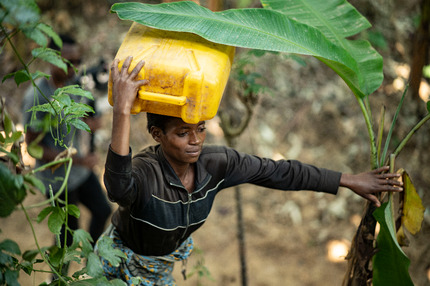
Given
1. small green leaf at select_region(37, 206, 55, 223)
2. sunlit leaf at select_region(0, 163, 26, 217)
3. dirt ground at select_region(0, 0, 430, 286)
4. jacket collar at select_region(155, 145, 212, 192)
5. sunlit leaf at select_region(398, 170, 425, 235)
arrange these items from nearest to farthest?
sunlit leaf at select_region(0, 163, 26, 217) → small green leaf at select_region(37, 206, 55, 223) → jacket collar at select_region(155, 145, 212, 192) → sunlit leaf at select_region(398, 170, 425, 235) → dirt ground at select_region(0, 0, 430, 286)

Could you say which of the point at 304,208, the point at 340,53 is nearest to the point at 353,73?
the point at 340,53

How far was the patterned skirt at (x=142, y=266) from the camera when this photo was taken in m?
2.21

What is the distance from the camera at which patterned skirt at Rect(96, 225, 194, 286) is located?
7.25 feet

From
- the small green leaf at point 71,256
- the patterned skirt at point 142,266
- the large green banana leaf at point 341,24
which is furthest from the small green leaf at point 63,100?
the large green banana leaf at point 341,24

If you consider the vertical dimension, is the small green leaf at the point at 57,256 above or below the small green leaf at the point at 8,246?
below

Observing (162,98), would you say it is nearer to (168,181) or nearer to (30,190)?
(168,181)

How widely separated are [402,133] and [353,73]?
2646 millimetres

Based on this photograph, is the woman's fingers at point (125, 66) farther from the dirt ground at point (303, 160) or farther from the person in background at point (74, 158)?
the dirt ground at point (303, 160)

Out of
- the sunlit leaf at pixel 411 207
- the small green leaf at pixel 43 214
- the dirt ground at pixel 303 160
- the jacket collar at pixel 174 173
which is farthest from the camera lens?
the dirt ground at pixel 303 160

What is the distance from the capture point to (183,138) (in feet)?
6.34

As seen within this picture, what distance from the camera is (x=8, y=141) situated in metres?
1.64

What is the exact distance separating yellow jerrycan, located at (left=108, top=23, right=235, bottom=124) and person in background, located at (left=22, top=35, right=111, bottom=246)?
1400 mm

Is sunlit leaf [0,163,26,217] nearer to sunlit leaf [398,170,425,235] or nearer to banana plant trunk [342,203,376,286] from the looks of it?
banana plant trunk [342,203,376,286]

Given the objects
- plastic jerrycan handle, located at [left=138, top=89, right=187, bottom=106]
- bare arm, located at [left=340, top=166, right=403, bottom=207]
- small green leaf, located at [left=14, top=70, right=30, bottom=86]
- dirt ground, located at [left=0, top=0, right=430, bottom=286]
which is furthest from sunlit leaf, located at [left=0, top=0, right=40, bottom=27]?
dirt ground, located at [left=0, top=0, right=430, bottom=286]
